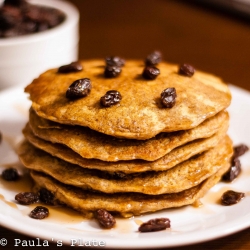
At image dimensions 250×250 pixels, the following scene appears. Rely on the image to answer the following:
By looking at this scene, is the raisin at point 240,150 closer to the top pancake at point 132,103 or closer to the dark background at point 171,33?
the top pancake at point 132,103

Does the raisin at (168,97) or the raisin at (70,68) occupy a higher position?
the raisin at (168,97)

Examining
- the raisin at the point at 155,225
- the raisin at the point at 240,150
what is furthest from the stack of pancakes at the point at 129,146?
Answer: the raisin at the point at 240,150

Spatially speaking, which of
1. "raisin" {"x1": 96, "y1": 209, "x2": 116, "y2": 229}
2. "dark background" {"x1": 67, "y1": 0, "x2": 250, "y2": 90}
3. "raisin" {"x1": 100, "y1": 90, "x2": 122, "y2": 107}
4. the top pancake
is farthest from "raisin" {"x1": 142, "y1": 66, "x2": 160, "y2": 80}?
"dark background" {"x1": 67, "y1": 0, "x2": 250, "y2": 90}

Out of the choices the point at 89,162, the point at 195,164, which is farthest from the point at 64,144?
the point at 195,164

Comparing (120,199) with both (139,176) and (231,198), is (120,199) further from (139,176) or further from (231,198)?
(231,198)

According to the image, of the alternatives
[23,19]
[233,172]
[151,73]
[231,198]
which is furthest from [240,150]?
[23,19]

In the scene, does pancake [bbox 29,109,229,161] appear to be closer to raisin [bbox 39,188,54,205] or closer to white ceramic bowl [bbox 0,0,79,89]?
raisin [bbox 39,188,54,205]
